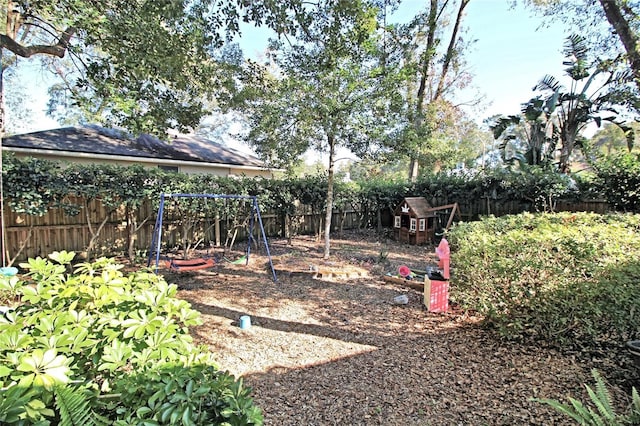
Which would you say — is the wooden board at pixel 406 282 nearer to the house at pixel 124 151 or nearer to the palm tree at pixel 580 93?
the house at pixel 124 151

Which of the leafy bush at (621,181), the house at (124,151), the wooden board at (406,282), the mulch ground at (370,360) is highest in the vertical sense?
the house at (124,151)

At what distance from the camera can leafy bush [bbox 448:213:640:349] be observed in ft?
9.64

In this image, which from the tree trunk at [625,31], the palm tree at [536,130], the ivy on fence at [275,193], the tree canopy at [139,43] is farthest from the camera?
the palm tree at [536,130]

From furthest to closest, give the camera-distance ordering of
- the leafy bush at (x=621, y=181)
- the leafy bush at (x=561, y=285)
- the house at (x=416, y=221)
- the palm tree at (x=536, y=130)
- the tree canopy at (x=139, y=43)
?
the house at (x=416, y=221) → the palm tree at (x=536, y=130) → the leafy bush at (x=621, y=181) → the tree canopy at (x=139, y=43) → the leafy bush at (x=561, y=285)

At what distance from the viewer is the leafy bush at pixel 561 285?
294cm

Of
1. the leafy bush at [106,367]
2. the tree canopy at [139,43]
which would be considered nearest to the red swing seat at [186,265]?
the tree canopy at [139,43]

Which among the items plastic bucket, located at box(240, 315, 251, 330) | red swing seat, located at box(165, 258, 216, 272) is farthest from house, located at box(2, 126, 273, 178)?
plastic bucket, located at box(240, 315, 251, 330)

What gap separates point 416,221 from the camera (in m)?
9.49

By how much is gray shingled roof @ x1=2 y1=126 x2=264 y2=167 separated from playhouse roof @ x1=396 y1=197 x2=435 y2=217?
584 cm

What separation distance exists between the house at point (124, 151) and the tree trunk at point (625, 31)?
9.00 meters

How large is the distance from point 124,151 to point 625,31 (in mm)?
13135

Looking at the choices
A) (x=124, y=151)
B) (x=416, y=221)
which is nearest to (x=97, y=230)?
(x=124, y=151)

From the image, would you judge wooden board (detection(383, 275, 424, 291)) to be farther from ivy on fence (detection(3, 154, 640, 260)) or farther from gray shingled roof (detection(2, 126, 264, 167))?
gray shingled roof (detection(2, 126, 264, 167))

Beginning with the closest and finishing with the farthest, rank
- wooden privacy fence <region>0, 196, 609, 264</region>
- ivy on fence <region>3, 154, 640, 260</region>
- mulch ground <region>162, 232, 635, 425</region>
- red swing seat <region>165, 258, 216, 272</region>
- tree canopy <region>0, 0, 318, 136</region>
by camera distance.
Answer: mulch ground <region>162, 232, 635, 425</region> < tree canopy <region>0, 0, 318, 136</region> < red swing seat <region>165, 258, 216, 272</region> < ivy on fence <region>3, 154, 640, 260</region> < wooden privacy fence <region>0, 196, 609, 264</region>
